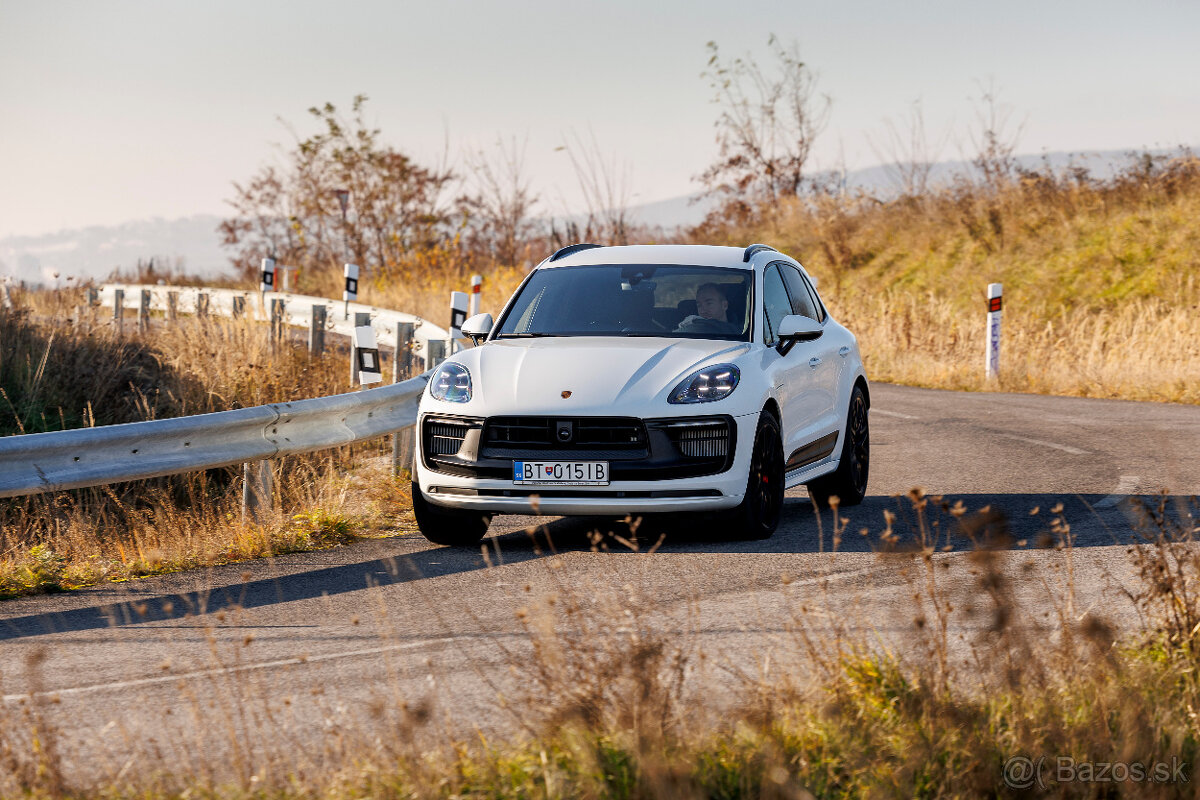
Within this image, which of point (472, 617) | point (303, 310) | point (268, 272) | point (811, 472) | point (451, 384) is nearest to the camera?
point (472, 617)

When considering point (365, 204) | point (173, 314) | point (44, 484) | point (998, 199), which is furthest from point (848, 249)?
point (44, 484)

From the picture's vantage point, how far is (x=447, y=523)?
837 centimetres

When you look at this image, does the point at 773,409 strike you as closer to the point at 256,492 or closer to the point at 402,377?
the point at 256,492

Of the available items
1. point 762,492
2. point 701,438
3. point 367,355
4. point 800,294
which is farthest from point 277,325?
point 701,438

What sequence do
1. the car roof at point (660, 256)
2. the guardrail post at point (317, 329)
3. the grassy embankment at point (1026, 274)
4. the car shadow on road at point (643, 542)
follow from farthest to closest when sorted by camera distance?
the grassy embankment at point (1026, 274)
the guardrail post at point (317, 329)
the car roof at point (660, 256)
the car shadow on road at point (643, 542)

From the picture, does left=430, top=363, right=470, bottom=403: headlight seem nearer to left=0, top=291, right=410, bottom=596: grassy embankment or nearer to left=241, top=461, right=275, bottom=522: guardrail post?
left=0, top=291, right=410, bottom=596: grassy embankment

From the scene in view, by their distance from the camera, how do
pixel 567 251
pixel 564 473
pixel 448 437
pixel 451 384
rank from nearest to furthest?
pixel 564 473
pixel 448 437
pixel 451 384
pixel 567 251

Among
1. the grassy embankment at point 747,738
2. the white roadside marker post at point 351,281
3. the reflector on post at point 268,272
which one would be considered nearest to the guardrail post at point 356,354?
the grassy embankment at point 747,738

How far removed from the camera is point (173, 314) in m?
20.0

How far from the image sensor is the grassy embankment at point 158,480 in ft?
26.8

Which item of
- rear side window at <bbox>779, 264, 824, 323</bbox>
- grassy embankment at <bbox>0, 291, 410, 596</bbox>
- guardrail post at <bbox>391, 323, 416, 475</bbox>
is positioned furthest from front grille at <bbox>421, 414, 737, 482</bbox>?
guardrail post at <bbox>391, 323, 416, 475</bbox>

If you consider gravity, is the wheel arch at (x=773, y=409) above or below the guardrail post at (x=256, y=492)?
above

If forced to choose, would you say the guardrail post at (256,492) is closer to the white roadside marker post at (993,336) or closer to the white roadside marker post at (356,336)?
the white roadside marker post at (356,336)

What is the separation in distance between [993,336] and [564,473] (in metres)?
13.9
